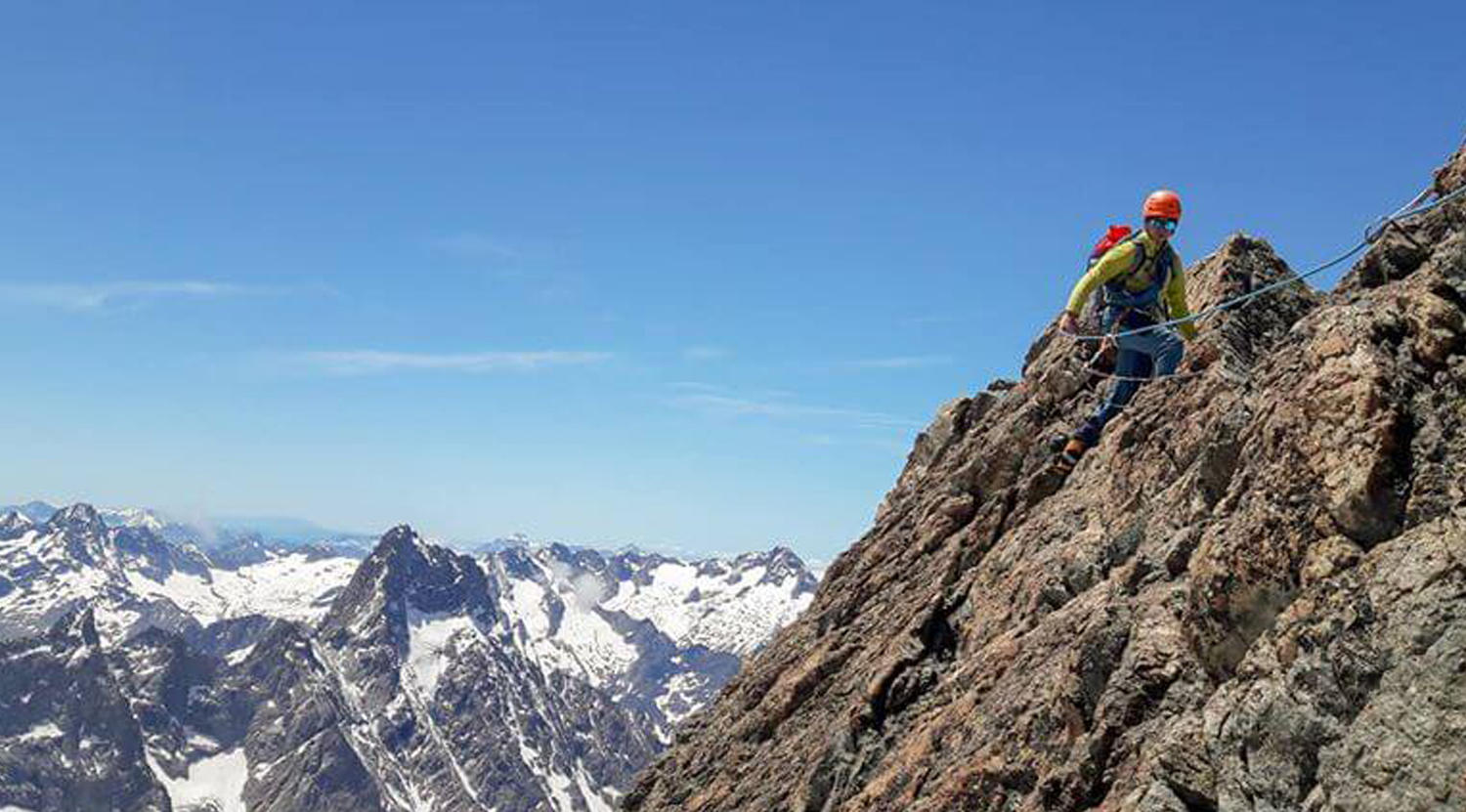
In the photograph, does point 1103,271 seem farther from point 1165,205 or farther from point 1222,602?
point 1222,602

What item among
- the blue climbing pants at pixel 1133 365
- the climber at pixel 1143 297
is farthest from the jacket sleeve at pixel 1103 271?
the blue climbing pants at pixel 1133 365

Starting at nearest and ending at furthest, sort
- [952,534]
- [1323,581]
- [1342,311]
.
A: [1323,581] → [1342,311] → [952,534]

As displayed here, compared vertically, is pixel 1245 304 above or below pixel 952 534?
above

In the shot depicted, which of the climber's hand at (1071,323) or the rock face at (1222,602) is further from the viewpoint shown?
the climber's hand at (1071,323)

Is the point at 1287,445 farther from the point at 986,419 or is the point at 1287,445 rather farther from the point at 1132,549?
the point at 986,419

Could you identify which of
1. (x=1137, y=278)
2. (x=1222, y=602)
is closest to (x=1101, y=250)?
(x=1137, y=278)

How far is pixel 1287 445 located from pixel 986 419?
1915 centimetres

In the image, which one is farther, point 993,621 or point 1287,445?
point 993,621

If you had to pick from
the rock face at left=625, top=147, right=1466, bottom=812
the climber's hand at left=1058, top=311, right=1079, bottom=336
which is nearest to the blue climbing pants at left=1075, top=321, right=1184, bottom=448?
the rock face at left=625, top=147, right=1466, bottom=812

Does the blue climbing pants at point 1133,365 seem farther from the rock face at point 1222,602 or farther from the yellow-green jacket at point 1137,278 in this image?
the rock face at point 1222,602

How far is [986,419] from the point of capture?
32.2 m

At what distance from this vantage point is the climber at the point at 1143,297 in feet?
70.9

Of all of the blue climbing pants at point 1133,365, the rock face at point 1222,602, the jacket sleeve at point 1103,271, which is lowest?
the rock face at point 1222,602

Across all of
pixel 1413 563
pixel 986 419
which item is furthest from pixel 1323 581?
pixel 986 419
